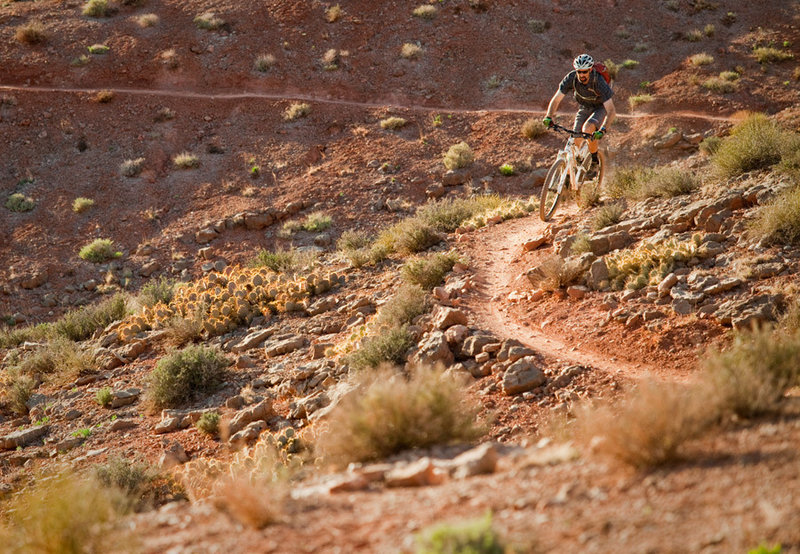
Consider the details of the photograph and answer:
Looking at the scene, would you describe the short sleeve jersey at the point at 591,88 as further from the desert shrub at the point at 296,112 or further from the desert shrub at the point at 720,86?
the desert shrub at the point at 296,112

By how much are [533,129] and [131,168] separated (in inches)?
434

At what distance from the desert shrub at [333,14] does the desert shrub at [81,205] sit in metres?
10.7

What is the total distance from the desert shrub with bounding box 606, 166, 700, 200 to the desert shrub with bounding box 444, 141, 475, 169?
6.53m

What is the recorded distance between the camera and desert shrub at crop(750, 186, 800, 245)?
7203mm

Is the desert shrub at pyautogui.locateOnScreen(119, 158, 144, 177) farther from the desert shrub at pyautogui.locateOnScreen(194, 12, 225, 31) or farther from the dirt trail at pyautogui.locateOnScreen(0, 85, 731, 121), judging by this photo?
the desert shrub at pyautogui.locateOnScreen(194, 12, 225, 31)

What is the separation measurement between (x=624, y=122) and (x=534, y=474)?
641 inches

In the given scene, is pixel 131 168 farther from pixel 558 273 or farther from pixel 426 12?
pixel 558 273

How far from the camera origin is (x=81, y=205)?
56.4 feet

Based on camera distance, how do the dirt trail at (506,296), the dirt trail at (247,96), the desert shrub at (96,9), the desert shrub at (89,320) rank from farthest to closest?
1. the desert shrub at (96,9)
2. the dirt trail at (247,96)
3. the desert shrub at (89,320)
4. the dirt trail at (506,296)

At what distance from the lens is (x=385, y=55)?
2225cm

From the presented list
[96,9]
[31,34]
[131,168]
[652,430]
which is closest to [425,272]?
[652,430]

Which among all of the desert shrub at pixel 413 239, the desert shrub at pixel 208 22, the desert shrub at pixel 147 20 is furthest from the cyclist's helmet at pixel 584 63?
the desert shrub at pixel 147 20

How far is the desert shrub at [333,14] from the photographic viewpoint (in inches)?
911

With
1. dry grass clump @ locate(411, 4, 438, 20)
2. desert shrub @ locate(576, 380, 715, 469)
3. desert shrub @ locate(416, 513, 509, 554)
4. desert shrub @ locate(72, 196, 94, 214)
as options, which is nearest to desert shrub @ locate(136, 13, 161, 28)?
desert shrub @ locate(72, 196, 94, 214)
